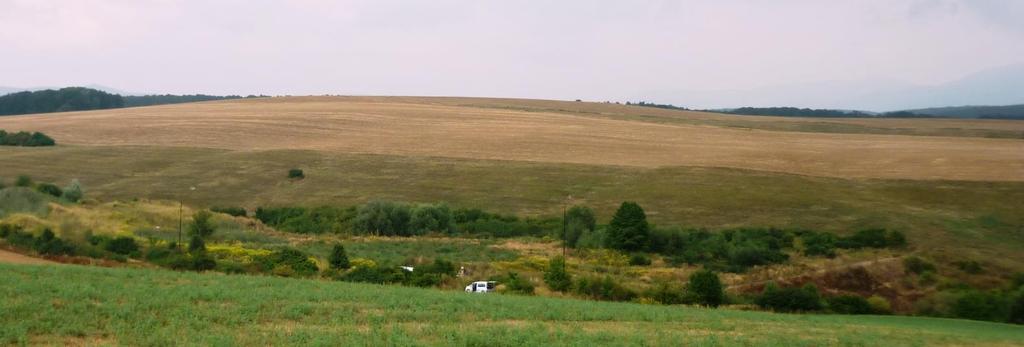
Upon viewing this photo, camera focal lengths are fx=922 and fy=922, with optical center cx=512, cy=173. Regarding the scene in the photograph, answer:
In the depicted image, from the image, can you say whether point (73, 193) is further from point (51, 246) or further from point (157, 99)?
point (157, 99)

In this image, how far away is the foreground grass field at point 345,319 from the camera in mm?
15047

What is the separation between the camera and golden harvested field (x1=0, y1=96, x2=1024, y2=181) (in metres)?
55.0

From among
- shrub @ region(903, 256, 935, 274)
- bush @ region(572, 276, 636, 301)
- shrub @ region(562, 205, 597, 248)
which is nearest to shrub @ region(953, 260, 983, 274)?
shrub @ region(903, 256, 935, 274)

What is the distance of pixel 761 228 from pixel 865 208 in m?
5.95

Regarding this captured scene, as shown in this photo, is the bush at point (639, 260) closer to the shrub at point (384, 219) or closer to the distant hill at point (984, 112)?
the shrub at point (384, 219)

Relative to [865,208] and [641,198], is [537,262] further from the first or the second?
[865,208]

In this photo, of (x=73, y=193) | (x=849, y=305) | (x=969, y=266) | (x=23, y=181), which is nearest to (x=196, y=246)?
(x=73, y=193)

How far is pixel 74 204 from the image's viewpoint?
43188 millimetres

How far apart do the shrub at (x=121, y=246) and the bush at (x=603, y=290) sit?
14.7m

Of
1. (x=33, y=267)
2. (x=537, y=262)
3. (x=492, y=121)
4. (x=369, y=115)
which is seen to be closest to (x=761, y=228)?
(x=537, y=262)

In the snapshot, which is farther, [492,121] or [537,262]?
[492,121]

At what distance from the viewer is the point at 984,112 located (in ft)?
311

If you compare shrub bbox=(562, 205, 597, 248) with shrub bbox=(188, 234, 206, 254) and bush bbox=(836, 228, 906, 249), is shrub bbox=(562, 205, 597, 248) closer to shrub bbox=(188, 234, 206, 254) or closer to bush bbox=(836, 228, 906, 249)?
bush bbox=(836, 228, 906, 249)

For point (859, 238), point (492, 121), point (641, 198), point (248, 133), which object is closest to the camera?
point (859, 238)
